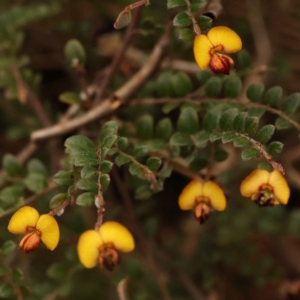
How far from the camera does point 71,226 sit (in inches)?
29.7

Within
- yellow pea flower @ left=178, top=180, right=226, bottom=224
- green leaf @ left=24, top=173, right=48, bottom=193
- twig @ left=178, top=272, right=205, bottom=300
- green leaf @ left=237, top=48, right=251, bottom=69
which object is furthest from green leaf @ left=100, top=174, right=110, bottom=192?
twig @ left=178, top=272, right=205, bottom=300

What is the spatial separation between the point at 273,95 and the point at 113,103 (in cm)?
24

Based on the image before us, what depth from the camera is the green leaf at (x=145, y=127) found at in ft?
2.26

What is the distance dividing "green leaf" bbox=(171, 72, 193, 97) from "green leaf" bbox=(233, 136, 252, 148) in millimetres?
206

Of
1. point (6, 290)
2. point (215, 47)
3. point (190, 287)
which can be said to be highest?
point (215, 47)

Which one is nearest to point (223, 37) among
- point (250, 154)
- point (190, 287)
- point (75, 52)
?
point (250, 154)

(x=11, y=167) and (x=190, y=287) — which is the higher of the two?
(x=11, y=167)

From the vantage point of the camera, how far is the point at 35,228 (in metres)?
0.46

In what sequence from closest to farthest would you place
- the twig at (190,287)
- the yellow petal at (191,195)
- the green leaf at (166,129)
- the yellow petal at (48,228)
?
the yellow petal at (48,228)
the yellow petal at (191,195)
the green leaf at (166,129)
the twig at (190,287)

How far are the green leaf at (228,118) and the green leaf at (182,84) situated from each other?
16 centimetres

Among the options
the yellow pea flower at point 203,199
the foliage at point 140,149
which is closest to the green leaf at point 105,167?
the foliage at point 140,149

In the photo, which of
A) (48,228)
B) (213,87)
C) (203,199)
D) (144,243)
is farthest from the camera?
(144,243)

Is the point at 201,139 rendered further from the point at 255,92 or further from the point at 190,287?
the point at 190,287

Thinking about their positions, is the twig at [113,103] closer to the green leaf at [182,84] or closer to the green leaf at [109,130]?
the green leaf at [182,84]
